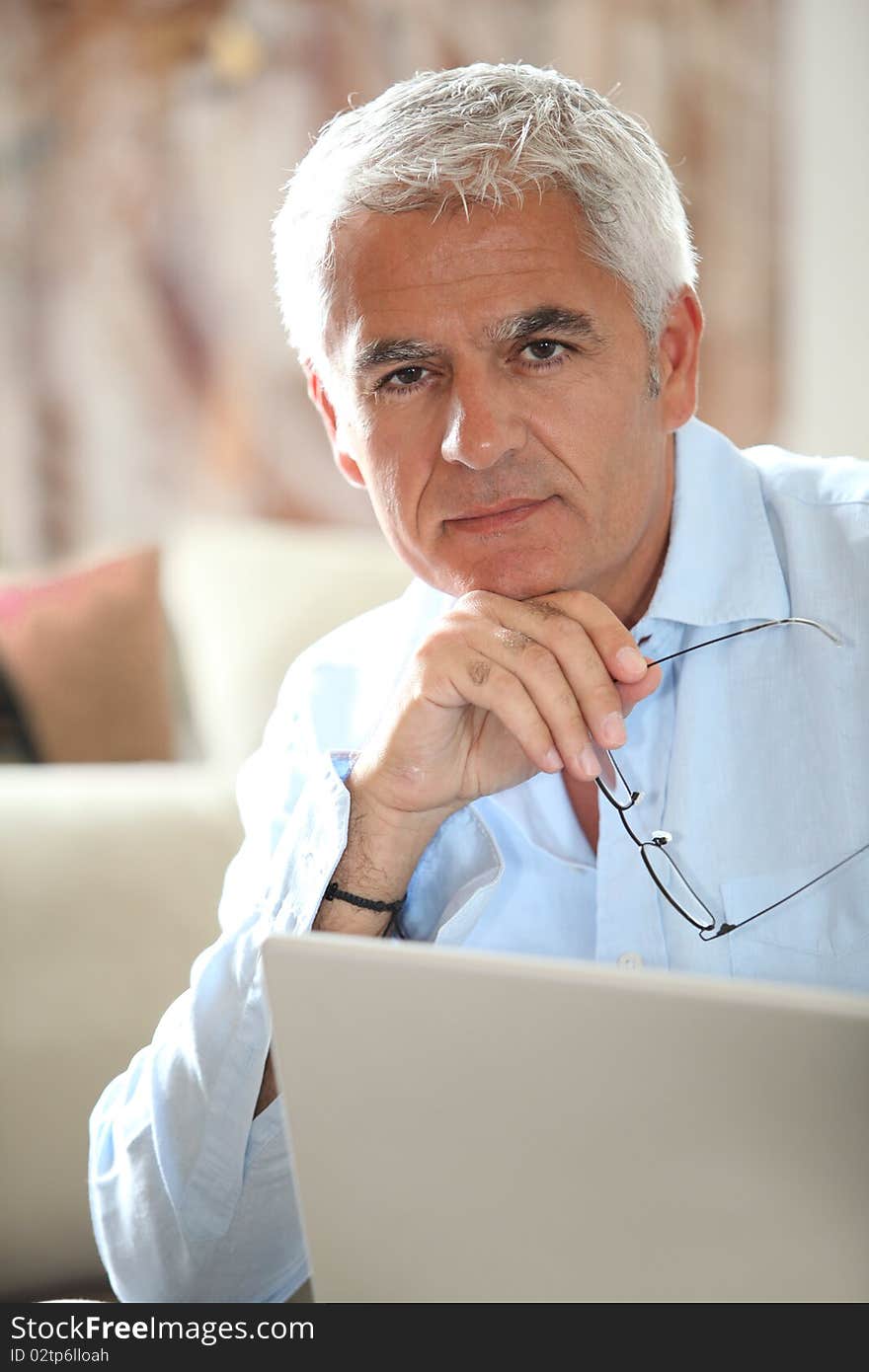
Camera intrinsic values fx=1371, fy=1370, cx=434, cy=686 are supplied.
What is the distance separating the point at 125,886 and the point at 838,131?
2.19 metres

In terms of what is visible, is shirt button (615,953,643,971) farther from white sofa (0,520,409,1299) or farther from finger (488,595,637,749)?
white sofa (0,520,409,1299)

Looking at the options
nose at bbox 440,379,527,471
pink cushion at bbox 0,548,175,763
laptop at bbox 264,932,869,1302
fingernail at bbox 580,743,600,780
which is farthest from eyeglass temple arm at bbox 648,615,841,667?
pink cushion at bbox 0,548,175,763

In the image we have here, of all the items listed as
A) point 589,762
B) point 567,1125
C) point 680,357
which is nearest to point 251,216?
point 680,357

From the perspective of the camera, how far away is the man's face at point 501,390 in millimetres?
1089

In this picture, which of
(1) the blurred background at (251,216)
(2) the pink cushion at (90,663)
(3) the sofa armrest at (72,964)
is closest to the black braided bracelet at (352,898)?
(3) the sofa armrest at (72,964)

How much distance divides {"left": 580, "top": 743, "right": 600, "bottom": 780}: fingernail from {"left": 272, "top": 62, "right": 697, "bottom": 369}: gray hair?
401 mm

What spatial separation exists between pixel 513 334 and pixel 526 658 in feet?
0.92

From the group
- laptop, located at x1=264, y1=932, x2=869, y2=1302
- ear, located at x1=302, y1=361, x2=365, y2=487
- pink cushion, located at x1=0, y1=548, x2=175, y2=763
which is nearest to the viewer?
laptop, located at x1=264, y1=932, x2=869, y2=1302

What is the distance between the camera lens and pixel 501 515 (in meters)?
1.13

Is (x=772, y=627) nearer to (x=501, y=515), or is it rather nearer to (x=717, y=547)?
(x=717, y=547)

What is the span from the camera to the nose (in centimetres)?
109

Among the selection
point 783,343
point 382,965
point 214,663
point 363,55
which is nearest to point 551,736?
point 382,965

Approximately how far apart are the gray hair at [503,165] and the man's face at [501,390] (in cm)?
2

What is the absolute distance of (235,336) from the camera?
2988 millimetres
